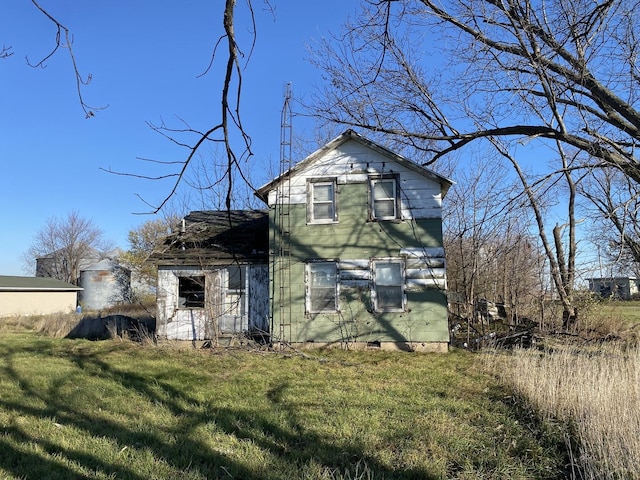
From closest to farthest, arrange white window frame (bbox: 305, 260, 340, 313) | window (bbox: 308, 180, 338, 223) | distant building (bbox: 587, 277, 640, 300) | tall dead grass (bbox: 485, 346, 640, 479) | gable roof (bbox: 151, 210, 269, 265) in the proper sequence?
tall dead grass (bbox: 485, 346, 640, 479), distant building (bbox: 587, 277, 640, 300), white window frame (bbox: 305, 260, 340, 313), window (bbox: 308, 180, 338, 223), gable roof (bbox: 151, 210, 269, 265)

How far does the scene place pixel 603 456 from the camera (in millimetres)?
4438

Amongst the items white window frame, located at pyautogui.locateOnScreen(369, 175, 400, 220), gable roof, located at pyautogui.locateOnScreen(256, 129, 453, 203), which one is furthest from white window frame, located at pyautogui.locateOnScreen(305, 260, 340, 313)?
gable roof, located at pyautogui.locateOnScreen(256, 129, 453, 203)

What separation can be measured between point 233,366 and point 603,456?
7.84 metres

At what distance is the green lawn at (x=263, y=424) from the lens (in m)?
4.59

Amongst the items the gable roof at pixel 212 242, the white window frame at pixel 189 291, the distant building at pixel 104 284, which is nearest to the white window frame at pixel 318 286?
the gable roof at pixel 212 242

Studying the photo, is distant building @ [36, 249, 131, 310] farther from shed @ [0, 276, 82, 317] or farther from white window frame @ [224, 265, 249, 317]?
white window frame @ [224, 265, 249, 317]

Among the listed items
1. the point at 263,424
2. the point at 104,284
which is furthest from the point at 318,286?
the point at 104,284

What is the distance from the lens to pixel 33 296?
34500 mm

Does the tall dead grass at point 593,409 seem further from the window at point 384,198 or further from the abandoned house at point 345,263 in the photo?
the window at point 384,198

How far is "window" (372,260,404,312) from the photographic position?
44.7 ft

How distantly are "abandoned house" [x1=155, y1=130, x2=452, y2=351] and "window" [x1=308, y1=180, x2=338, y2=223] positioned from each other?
0.10ft

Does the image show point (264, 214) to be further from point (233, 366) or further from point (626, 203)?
point (626, 203)

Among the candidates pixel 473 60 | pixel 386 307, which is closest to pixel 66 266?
pixel 386 307

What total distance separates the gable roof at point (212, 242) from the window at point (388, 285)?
364 cm
